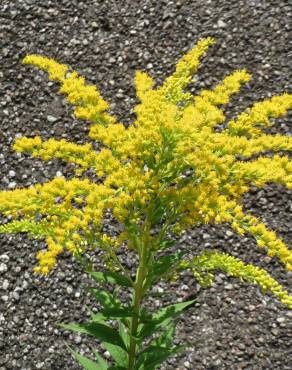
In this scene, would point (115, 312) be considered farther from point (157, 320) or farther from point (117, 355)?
point (117, 355)

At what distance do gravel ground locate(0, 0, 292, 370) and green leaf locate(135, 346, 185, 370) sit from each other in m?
1.21

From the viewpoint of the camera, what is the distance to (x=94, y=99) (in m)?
2.35

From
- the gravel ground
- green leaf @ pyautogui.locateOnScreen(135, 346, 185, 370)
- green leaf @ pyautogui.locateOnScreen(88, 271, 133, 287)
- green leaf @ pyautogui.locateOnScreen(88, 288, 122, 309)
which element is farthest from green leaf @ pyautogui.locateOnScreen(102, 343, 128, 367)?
the gravel ground

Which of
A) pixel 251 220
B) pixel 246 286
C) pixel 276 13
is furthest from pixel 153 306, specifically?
pixel 276 13

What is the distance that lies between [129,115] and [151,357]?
9.56 ft

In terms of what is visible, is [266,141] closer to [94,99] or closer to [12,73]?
[94,99]

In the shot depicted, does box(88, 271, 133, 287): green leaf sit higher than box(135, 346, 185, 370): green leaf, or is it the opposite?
box(88, 271, 133, 287): green leaf

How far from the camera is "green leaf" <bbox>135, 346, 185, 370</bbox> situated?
2533mm

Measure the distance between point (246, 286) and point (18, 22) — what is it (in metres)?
4.03

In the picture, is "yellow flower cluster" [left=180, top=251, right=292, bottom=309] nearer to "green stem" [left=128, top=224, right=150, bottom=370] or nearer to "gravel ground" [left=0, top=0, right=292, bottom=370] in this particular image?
"green stem" [left=128, top=224, right=150, bottom=370]

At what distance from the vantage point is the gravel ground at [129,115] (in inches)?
156

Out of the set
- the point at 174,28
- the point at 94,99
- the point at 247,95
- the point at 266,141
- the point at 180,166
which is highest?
the point at 174,28

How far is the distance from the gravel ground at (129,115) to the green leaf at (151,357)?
1.21m

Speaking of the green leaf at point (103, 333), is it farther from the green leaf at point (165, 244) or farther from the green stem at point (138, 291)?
the green leaf at point (165, 244)
